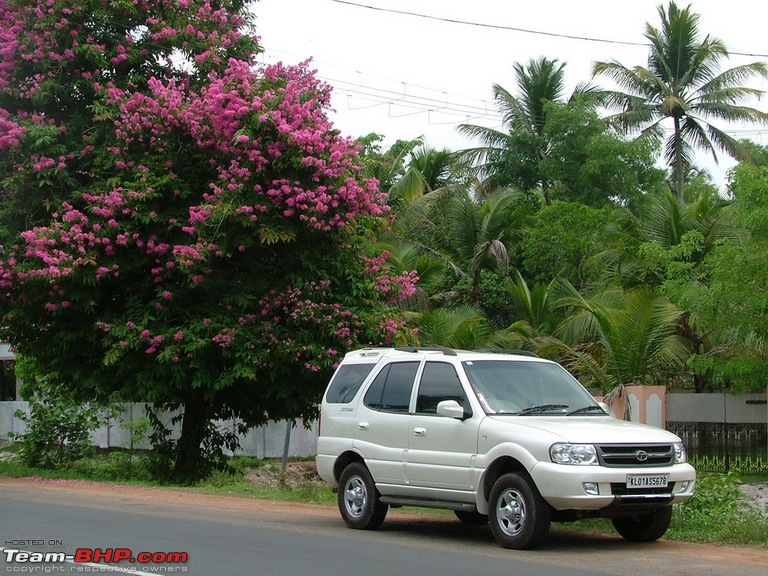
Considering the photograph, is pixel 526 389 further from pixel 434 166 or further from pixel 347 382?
pixel 434 166

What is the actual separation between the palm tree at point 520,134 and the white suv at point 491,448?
1082 inches

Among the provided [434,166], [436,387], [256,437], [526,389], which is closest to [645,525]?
[526,389]

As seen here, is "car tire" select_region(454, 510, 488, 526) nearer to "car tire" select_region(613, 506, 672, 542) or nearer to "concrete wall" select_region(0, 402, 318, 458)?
"car tire" select_region(613, 506, 672, 542)

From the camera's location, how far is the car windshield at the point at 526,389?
10.8m

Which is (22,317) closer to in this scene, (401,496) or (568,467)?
(401,496)

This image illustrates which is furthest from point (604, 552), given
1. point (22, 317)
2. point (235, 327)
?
point (22, 317)

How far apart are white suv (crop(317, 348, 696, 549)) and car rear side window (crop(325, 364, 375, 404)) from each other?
18mm

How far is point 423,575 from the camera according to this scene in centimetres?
848

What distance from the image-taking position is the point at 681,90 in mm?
37438

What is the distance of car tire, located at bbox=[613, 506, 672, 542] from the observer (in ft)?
34.4

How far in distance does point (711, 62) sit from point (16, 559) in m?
33.2

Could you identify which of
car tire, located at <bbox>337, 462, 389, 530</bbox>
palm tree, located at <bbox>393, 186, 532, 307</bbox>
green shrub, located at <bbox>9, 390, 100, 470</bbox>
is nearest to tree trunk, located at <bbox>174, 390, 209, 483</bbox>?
green shrub, located at <bbox>9, 390, 100, 470</bbox>

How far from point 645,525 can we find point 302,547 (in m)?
3.38

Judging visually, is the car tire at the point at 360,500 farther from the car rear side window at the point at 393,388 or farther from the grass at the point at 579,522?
the grass at the point at 579,522
